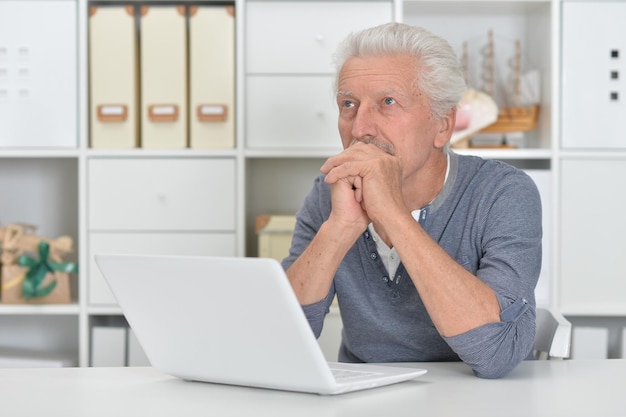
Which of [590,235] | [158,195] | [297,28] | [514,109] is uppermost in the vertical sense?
[297,28]

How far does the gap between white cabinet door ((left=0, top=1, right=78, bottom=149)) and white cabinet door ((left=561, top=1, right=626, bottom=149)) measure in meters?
1.32

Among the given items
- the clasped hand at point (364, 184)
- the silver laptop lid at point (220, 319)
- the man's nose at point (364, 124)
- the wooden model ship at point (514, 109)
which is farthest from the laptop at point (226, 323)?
the wooden model ship at point (514, 109)

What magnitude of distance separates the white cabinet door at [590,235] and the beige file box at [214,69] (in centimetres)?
92

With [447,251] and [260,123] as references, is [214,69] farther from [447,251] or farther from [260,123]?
[447,251]

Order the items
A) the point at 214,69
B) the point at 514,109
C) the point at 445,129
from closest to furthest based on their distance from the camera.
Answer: the point at 445,129 → the point at 214,69 → the point at 514,109

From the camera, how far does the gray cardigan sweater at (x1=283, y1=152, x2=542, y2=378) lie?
1.35m

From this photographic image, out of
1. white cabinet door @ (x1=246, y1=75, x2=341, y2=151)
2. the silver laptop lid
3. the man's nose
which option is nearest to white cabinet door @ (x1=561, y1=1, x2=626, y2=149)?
white cabinet door @ (x1=246, y1=75, x2=341, y2=151)

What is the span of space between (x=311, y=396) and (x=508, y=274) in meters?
0.41

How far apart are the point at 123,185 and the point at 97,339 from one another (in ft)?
1.43

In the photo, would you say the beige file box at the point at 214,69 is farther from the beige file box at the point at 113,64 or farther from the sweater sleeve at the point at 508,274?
the sweater sleeve at the point at 508,274

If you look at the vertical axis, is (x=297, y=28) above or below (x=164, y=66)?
above

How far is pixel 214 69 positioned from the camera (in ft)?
7.98

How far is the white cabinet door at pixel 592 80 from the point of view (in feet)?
8.00

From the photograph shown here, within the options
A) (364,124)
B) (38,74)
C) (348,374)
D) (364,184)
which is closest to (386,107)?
(364,124)
